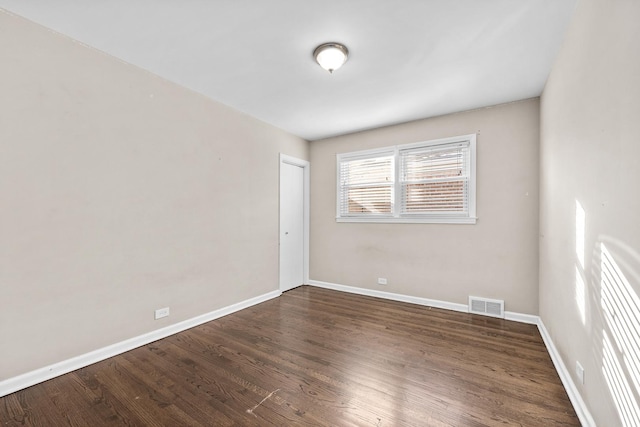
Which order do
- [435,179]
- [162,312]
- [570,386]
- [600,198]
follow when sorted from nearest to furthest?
[600,198] < [570,386] < [162,312] < [435,179]

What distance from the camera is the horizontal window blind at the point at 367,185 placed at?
436 centimetres

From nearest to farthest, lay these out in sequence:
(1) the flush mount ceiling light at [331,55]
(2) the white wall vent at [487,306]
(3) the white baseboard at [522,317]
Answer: (1) the flush mount ceiling light at [331,55] < (3) the white baseboard at [522,317] < (2) the white wall vent at [487,306]

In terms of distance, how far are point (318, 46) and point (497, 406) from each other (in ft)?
9.79

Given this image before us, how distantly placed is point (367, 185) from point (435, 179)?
1.05m

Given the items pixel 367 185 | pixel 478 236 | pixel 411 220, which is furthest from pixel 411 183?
pixel 478 236

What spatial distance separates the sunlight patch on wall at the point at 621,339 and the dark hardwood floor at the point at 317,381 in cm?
65

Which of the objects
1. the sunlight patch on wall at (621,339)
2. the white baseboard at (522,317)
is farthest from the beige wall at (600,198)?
the white baseboard at (522,317)

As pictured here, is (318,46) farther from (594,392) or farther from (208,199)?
(594,392)

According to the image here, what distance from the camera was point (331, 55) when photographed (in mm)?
2381

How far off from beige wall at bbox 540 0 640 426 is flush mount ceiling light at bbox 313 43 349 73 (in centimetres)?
158

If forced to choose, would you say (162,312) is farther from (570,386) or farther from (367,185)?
(570,386)

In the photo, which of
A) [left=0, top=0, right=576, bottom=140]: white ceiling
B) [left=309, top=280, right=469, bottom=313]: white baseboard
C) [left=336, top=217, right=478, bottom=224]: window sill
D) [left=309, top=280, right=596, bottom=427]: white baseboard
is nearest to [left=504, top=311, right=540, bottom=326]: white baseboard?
[left=309, top=280, right=596, bottom=427]: white baseboard

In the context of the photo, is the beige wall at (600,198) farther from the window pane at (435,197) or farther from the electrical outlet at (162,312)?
the electrical outlet at (162,312)

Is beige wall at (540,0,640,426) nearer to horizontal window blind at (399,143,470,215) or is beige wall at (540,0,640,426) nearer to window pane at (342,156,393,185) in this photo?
horizontal window blind at (399,143,470,215)
